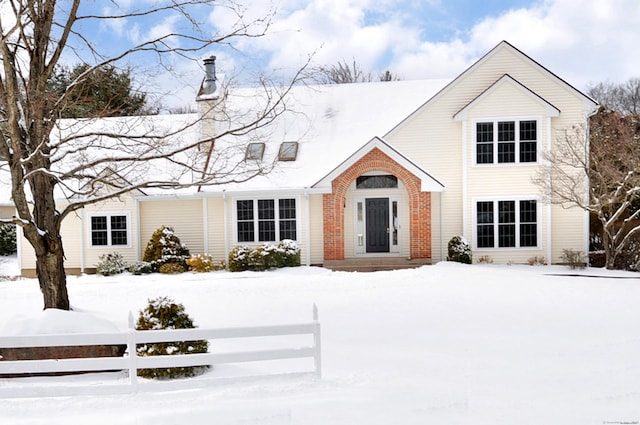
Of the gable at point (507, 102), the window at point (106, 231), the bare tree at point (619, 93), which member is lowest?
the window at point (106, 231)

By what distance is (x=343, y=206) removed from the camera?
19922mm

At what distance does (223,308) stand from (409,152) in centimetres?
1011

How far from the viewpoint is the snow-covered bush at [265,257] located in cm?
1903

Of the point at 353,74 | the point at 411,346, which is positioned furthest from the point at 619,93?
the point at 411,346

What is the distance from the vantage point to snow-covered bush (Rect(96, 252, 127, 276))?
1934 centimetres

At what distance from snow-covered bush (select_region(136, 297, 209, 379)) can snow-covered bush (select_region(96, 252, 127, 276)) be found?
11526 millimetres

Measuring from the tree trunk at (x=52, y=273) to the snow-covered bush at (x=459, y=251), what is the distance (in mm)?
12936

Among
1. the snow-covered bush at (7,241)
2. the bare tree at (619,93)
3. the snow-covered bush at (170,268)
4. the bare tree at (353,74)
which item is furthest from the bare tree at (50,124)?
the bare tree at (619,93)

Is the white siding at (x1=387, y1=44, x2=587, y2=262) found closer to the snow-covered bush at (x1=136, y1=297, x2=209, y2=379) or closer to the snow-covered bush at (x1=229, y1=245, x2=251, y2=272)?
the snow-covered bush at (x1=229, y1=245, x2=251, y2=272)

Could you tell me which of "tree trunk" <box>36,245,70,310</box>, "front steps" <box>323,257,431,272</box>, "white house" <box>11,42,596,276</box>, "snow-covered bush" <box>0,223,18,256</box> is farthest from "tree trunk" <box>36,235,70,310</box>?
"snow-covered bush" <box>0,223,18,256</box>

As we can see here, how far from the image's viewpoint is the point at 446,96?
2020 cm

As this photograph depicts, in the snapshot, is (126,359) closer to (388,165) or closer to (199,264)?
(199,264)

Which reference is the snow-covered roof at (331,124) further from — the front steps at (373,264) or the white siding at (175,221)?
the front steps at (373,264)

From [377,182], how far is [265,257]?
5179mm
